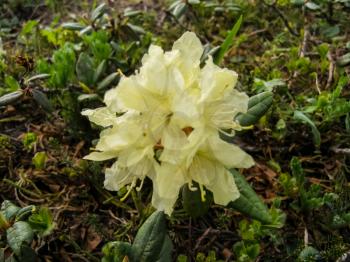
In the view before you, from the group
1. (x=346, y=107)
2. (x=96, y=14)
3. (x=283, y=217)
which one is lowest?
(x=283, y=217)

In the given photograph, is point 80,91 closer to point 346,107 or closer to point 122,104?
point 122,104

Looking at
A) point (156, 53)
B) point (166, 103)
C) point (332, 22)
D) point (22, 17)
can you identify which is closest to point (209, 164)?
point (166, 103)

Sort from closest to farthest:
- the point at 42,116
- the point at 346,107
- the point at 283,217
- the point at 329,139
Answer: the point at 283,217 → the point at 346,107 → the point at 329,139 → the point at 42,116

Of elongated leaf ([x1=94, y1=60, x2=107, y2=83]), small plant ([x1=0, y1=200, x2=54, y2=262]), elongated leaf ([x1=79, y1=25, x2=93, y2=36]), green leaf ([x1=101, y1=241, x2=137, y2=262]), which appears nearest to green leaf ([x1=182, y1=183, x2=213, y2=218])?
green leaf ([x1=101, y1=241, x2=137, y2=262])

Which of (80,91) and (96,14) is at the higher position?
(96,14)

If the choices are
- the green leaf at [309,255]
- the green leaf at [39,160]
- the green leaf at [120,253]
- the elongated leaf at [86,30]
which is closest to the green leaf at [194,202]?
the green leaf at [120,253]

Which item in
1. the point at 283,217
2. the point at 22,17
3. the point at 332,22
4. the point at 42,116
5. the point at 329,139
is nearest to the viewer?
the point at 283,217

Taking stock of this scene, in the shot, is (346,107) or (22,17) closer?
(346,107)
